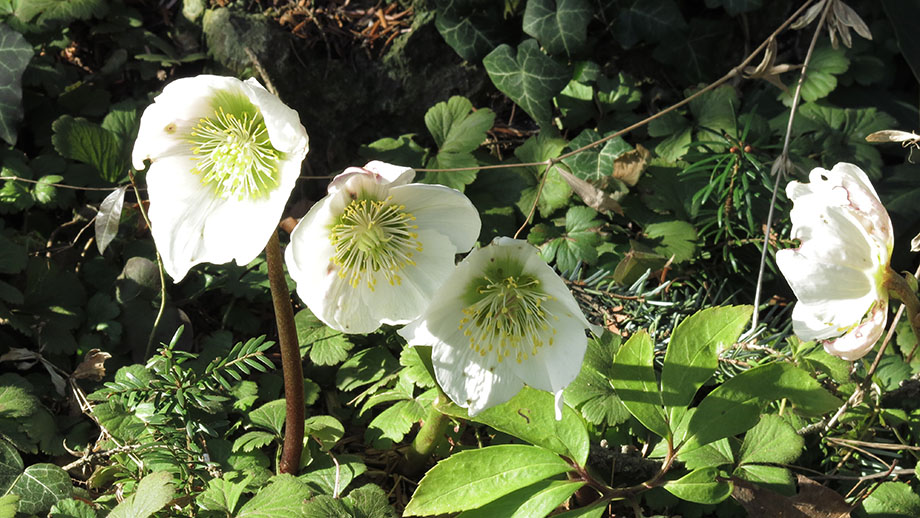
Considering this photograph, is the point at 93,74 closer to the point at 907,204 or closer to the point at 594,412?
the point at 594,412

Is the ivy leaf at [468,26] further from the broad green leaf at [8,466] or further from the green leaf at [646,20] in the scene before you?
the broad green leaf at [8,466]

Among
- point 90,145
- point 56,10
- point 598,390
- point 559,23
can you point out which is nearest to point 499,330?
point 598,390

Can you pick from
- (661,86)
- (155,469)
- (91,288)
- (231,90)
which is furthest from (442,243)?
(661,86)

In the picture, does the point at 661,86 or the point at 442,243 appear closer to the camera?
the point at 442,243

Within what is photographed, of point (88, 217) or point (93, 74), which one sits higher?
point (93, 74)

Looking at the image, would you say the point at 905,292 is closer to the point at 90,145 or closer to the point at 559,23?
the point at 559,23

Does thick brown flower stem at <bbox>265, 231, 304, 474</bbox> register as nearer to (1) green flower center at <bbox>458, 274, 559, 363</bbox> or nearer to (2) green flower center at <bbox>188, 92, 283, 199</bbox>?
(2) green flower center at <bbox>188, 92, 283, 199</bbox>
